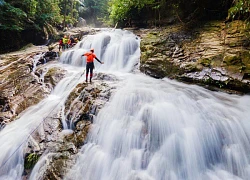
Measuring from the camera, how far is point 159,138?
4707 mm

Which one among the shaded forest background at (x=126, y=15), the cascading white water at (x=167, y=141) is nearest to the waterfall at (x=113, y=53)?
the shaded forest background at (x=126, y=15)

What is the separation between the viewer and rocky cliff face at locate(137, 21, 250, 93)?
6508 mm

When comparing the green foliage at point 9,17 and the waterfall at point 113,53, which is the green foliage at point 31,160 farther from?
the green foliage at point 9,17

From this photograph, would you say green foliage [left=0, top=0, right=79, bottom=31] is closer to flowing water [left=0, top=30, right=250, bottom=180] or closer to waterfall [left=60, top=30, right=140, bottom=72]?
waterfall [left=60, top=30, right=140, bottom=72]

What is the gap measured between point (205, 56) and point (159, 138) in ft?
13.7

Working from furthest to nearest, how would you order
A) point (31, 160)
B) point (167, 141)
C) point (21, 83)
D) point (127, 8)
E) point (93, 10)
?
1. point (93, 10)
2. point (127, 8)
3. point (21, 83)
4. point (31, 160)
5. point (167, 141)

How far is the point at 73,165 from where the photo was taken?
14.6 ft

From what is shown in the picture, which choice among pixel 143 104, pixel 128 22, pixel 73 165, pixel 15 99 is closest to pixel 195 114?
pixel 143 104

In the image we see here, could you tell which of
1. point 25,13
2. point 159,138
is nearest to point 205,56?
point 159,138

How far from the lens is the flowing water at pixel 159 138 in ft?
13.7

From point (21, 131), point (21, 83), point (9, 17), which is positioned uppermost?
point (9, 17)

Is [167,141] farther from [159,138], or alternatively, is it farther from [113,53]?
[113,53]

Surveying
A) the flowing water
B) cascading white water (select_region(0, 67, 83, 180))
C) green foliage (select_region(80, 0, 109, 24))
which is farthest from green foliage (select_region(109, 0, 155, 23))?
green foliage (select_region(80, 0, 109, 24))

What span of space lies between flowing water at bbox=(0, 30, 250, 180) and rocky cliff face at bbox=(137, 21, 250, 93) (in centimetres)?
63
